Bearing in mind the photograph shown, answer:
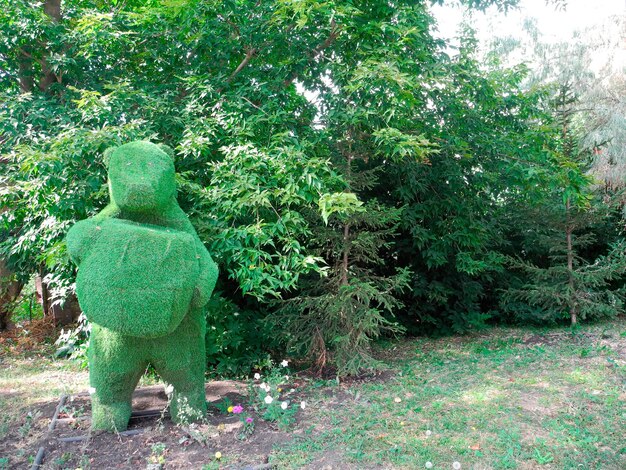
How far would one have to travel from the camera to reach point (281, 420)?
13.2 ft

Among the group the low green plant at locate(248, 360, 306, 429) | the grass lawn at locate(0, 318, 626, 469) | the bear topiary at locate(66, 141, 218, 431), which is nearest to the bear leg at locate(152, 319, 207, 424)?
the bear topiary at locate(66, 141, 218, 431)

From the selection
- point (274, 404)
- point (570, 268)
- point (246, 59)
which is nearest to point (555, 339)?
point (570, 268)

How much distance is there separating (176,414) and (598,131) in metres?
8.58

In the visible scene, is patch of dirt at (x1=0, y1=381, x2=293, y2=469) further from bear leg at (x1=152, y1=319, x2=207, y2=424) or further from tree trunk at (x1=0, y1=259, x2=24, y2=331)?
tree trunk at (x1=0, y1=259, x2=24, y2=331)

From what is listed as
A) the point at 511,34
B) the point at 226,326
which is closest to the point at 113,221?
the point at 226,326

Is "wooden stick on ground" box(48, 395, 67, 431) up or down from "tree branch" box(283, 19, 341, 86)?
down

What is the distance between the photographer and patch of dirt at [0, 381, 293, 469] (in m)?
3.52

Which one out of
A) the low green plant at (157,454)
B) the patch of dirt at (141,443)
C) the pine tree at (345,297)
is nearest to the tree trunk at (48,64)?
the pine tree at (345,297)

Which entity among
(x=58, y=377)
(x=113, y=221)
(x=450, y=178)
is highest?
(x=450, y=178)

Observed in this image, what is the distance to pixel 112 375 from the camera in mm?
3791

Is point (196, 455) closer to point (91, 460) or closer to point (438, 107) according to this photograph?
point (91, 460)

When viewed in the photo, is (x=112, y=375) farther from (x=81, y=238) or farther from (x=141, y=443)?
(x=81, y=238)

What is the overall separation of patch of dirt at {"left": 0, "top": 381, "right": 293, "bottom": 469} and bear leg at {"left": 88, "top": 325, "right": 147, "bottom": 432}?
128 millimetres

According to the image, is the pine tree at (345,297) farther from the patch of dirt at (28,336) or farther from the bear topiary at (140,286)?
the patch of dirt at (28,336)
